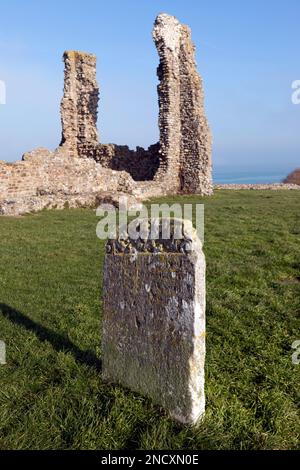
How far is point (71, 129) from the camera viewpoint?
26156 mm

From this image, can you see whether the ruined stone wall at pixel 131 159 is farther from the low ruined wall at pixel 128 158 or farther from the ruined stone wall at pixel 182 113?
the ruined stone wall at pixel 182 113

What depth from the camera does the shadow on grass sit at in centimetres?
454

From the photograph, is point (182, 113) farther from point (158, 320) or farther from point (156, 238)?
point (158, 320)

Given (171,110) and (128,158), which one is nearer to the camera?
(171,110)

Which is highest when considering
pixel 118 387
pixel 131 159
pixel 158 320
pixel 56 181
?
pixel 131 159

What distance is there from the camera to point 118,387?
396 centimetres

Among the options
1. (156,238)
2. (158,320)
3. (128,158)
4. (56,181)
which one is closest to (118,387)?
(158,320)

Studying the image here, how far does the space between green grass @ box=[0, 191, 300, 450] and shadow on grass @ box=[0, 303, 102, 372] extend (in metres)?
0.01

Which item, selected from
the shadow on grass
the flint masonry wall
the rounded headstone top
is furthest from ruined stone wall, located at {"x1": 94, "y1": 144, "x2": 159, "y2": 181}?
the rounded headstone top

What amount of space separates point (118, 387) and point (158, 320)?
78cm

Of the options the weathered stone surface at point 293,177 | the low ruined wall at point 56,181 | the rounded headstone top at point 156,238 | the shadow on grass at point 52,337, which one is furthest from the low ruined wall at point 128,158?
the rounded headstone top at point 156,238

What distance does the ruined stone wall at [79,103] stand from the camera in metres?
25.6
